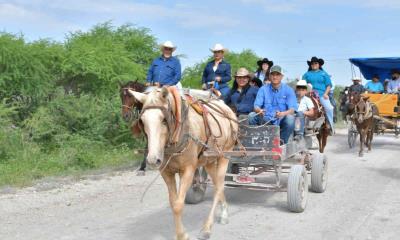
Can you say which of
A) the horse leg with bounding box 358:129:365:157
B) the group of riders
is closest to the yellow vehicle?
the horse leg with bounding box 358:129:365:157

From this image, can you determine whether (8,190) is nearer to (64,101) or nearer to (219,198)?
(219,198)

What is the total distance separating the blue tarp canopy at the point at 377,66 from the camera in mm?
17578

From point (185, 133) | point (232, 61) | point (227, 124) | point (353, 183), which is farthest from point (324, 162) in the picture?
point (232, 61)

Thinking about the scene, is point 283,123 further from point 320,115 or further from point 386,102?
point 386,102

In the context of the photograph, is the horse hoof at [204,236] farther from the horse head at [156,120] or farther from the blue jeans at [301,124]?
the blue jeans at [301,124]

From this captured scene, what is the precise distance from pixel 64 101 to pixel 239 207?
736cm

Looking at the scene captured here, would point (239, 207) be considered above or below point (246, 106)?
below

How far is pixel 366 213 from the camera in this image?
757 cm

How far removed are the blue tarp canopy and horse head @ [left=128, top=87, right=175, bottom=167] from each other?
1366cm

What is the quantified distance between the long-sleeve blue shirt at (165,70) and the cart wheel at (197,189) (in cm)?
263

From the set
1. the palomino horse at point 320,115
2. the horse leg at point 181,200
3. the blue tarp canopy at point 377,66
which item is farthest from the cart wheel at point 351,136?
the horse leg at point 181,200

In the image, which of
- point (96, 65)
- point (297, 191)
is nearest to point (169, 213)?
point (297, 191)

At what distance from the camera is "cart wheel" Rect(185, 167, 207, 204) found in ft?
26.3

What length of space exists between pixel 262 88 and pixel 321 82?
4375mm
